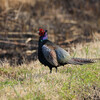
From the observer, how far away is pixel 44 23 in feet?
46.9

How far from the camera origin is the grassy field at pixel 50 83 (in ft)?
16.0

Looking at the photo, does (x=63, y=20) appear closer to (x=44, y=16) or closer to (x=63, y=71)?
(x=44, y=16)

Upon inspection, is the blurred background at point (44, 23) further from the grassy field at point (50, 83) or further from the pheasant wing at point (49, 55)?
the pheasant wing at point (49, 55)

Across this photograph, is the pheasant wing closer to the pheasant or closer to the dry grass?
the pheasant

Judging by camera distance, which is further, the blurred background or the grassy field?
the blurred background

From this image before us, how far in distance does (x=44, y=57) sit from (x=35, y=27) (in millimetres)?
8047

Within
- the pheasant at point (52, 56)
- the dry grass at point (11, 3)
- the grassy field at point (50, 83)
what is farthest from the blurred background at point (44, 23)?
the pheasant at point (52, 56)

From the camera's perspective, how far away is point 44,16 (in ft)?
49.3

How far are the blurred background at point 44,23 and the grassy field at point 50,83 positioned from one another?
372 centimetres

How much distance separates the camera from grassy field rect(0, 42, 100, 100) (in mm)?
4887

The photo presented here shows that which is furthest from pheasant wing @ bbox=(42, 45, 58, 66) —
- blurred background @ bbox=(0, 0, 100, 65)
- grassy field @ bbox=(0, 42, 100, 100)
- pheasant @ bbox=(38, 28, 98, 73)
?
blurred background @ bbox=(0, 0, 100, 65)

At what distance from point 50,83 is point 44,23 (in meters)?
9.27

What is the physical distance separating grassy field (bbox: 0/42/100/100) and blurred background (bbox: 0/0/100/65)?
12.2ft

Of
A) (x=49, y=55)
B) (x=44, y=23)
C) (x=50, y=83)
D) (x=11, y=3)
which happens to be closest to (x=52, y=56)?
(x=49, y=55)
